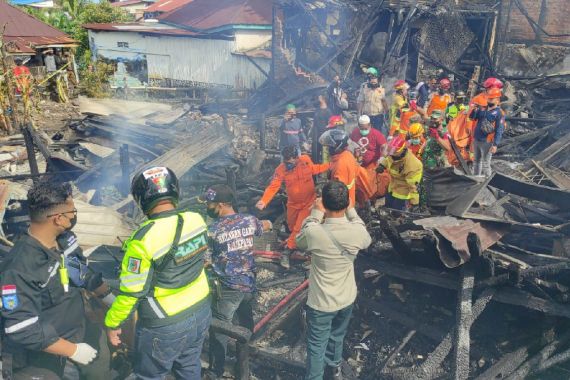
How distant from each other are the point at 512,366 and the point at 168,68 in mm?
22838

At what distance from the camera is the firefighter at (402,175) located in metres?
6.50

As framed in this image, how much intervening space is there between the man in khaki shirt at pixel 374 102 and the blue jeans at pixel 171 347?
8.68 meters

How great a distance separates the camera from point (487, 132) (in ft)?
27.1

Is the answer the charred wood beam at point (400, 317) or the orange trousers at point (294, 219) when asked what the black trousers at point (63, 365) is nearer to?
the charred wood beam at point (400, 317)

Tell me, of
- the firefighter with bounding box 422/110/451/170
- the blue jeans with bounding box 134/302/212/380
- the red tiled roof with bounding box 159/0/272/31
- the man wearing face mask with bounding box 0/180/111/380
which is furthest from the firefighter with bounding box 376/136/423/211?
the red tiled roof with bounding box 159/0/272/31

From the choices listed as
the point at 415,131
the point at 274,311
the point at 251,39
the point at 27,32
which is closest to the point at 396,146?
the point at 415,131

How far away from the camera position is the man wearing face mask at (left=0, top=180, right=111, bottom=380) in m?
2.86

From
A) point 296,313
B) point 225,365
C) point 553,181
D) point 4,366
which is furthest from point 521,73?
point 4,366

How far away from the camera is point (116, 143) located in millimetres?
11422

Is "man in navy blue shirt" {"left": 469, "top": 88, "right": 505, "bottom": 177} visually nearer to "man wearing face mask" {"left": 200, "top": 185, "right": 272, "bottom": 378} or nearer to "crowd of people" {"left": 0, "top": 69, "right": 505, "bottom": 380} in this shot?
"crowd of people" {"left": 0, "top": 69, "right": 505, "bottom": 380}

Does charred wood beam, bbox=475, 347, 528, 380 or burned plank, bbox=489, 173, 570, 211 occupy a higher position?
burned plank, bbox=489, 173, 570, 211

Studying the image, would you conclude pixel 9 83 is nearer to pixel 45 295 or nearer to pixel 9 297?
pixel 45 295

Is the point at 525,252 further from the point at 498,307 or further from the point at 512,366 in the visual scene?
the point at 512,366

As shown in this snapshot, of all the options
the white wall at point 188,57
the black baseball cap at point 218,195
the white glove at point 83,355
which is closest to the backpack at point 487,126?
the black baseball cap at point 218,195
